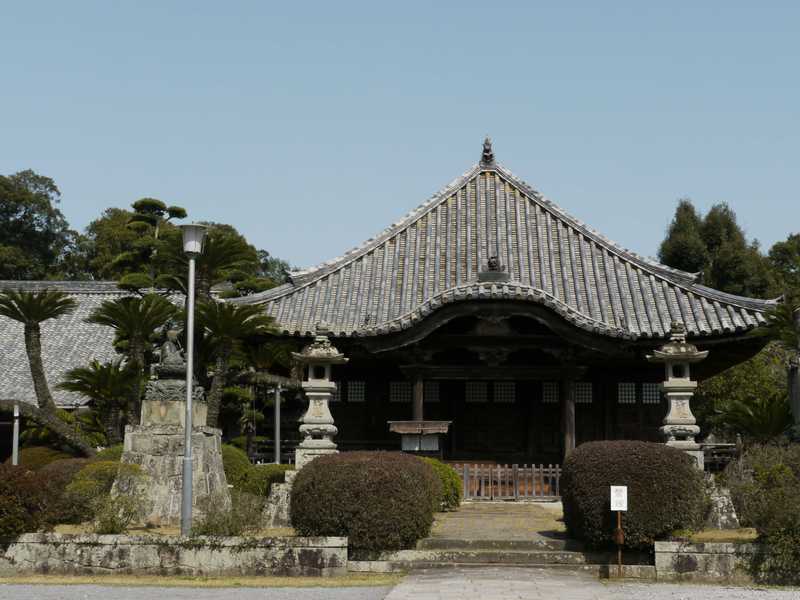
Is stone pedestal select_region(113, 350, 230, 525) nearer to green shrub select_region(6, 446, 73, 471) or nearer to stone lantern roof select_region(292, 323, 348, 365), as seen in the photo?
stone lantern roof select_region(292, 323, 348, 365)

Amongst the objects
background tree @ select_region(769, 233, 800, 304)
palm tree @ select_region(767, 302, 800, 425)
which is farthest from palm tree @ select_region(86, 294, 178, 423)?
background tree @ select_region(769, 233, 800, 304)

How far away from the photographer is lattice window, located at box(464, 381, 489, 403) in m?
27.3

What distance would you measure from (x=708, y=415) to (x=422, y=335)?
23.6m

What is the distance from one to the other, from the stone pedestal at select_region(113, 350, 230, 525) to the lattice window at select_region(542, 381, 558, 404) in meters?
8.93

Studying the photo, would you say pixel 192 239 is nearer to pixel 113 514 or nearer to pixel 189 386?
pixel 189 386

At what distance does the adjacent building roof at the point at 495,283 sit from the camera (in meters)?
24.8

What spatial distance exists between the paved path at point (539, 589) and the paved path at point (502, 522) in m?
1.67

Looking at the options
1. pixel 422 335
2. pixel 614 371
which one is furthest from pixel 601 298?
pixel 422 335

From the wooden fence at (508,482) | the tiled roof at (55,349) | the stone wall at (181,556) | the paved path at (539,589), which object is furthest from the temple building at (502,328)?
the tiled roof at (55,349)

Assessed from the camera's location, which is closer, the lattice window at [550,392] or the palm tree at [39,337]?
the lattice window at [550,392]

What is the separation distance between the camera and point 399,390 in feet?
90.3

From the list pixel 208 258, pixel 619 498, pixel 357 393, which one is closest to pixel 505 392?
pixel 357 393

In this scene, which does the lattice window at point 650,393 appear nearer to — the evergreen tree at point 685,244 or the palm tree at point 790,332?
the palm tree at point 790,332

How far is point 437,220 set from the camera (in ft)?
99.0
